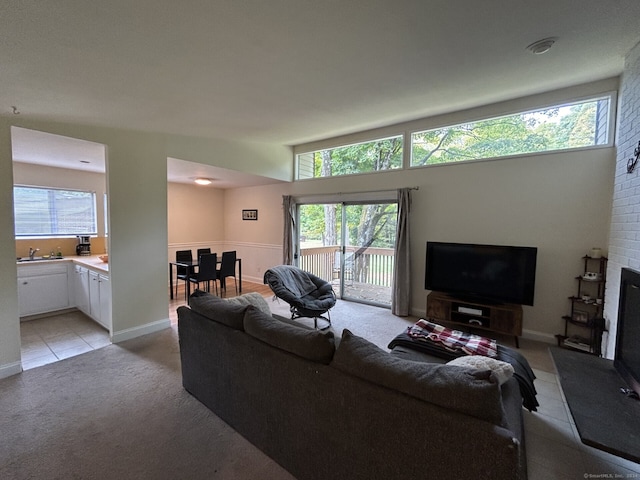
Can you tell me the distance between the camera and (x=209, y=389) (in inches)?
85.9

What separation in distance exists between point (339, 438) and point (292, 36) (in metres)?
2.42

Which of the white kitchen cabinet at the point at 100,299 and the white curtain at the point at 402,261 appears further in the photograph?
the white curtain at the point at 402,261

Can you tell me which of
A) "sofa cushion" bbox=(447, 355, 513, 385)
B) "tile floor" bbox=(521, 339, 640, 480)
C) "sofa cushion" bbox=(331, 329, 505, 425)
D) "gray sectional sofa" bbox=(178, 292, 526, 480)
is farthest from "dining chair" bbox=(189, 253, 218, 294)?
"tile floor" bbox=(521, 339, 640, 480)

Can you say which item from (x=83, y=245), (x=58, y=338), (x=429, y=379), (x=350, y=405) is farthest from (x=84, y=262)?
(x=429, y=379)

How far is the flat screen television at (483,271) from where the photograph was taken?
3402 mm

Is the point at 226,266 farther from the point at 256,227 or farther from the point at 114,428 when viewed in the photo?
the point at 114,428

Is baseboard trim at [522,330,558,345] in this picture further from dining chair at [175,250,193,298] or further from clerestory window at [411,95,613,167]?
dining chair at [175,250,193,298]

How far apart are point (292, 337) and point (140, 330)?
2.95 metres

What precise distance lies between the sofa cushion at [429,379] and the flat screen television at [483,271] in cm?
283

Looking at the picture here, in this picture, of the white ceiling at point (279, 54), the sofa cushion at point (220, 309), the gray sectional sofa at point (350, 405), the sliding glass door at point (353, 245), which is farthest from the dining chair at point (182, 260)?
the gray sectional sofa at point (350, 405)

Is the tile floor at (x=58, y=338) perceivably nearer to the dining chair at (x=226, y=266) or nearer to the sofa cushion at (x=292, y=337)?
the dining chair at (x=226, y=266)

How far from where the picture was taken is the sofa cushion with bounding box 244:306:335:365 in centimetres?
152

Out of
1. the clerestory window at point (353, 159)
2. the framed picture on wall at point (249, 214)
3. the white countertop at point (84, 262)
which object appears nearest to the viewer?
the white countertop at point (84, 262)

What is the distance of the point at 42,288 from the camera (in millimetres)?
4113
